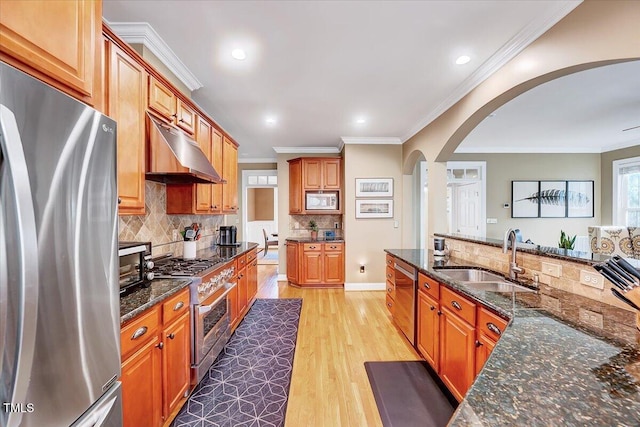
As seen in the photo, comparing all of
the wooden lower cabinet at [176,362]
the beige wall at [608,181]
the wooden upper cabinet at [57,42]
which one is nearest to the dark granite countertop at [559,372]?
the wooden upper cabinet at [57,42]

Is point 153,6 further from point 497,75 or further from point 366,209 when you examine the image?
point 366,209

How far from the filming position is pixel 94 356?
0.96m

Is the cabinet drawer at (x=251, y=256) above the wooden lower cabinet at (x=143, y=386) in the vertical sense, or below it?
Answer: above

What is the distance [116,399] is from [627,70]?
4.77 m

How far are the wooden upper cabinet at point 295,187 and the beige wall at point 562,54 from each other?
2.79 meters

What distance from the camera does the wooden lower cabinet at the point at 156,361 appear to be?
4.27ft

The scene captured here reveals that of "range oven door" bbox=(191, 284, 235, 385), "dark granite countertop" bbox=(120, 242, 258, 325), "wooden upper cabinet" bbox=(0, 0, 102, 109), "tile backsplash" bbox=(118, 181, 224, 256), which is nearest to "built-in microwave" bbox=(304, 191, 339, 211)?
"tile backsplash" bbox=(118, 181, 224, 256)

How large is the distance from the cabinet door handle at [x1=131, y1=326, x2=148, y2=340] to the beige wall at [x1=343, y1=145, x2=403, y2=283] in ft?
12.3

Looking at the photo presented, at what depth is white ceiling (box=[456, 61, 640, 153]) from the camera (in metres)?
2.90

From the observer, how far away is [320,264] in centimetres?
492

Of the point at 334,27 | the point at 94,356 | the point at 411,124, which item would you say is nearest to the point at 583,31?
the point at 334,27

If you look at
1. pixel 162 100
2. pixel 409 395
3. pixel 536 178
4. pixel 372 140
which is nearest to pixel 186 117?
pixel 162 100

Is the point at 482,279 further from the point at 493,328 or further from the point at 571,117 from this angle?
Result: the point at 571,117

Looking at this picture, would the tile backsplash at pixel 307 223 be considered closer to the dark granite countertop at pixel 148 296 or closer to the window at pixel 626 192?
→ the dark granite countertop at pixel 148 296
